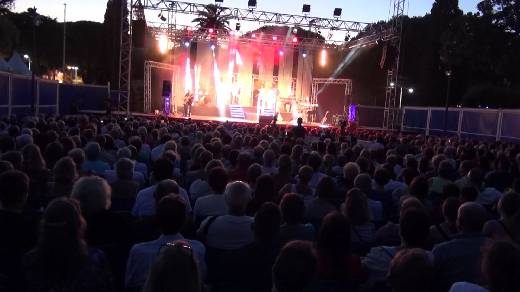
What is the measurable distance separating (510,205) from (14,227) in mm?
4118

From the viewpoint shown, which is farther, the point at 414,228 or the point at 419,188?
the point at 419,188

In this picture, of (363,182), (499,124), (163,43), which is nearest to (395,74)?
(499,124)

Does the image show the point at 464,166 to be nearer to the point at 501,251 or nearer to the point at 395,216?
the point at 395,216

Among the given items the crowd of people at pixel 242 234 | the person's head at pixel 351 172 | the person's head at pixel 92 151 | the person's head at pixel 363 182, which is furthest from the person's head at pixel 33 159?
the person's head at pixel 351 172

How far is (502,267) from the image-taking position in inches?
98.2

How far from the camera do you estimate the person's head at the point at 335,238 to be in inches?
123

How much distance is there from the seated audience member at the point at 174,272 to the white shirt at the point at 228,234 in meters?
1.91

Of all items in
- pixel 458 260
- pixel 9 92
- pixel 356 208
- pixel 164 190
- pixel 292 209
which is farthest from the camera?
pixel 9 92

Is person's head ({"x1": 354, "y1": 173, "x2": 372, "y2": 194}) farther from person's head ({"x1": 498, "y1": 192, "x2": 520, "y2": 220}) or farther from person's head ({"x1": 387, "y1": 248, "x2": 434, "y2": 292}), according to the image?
person's head ({"x1": 387, "y1": 248, "x2": 434, "y2": 292})

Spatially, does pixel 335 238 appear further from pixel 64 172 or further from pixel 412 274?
pixel 64 172

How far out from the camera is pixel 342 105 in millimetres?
34312

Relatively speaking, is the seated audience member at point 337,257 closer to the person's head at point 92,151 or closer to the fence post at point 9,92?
the person's head at point 92,151

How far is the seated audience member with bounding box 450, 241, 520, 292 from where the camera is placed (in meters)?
2.48

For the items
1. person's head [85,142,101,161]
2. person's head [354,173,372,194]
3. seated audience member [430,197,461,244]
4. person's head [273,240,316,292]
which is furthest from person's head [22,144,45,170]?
seated audience member [430,197,461,244]
